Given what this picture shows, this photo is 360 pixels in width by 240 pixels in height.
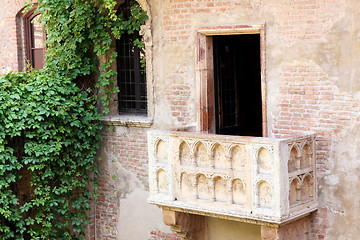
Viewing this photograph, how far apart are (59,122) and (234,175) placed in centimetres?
369

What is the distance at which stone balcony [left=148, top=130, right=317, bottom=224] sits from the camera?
27.3 ft

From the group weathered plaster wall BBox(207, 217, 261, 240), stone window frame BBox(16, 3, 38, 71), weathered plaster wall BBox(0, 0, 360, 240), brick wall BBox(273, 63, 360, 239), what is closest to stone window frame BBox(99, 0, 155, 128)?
weathered plaster wall BBox(0, 0, 360, 240)

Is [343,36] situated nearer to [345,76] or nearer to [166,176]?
[345,76]

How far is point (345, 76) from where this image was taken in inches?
335

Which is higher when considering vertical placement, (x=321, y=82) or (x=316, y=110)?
(x=321, y=82)

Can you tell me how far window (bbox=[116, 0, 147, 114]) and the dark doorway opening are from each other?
139 centimetres

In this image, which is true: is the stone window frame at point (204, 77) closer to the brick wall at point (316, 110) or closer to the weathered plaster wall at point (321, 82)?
the weathered plaster wall at point (321, 82)

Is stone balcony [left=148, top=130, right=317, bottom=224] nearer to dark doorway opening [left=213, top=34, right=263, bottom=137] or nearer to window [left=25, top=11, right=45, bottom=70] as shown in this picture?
dark doorway opening [left=213, top=34, right=263, bottom=137]

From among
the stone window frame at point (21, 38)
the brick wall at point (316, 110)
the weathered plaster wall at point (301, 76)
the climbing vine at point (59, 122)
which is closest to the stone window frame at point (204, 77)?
the weathered plaster wall at point (301, 76)

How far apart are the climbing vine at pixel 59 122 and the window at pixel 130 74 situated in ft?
0.64

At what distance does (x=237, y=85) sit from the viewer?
1141cm

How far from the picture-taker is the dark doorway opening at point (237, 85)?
35.4 ft

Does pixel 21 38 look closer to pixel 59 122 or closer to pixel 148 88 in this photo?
pixel 59 122

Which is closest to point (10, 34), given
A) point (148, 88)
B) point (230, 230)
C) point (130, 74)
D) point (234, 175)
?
point (130, 74)
